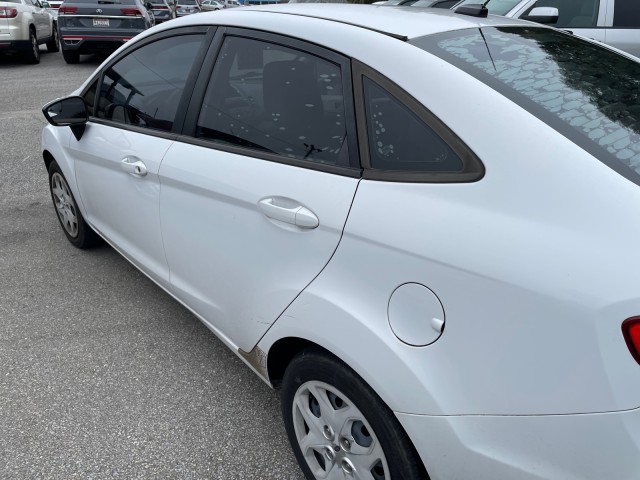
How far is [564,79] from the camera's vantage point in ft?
6.50

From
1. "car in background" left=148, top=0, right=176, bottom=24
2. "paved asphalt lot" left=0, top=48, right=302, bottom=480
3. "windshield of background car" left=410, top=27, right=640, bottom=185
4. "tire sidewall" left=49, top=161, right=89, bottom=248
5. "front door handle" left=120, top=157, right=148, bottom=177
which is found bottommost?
"paved asphalt lot" left=0, top=48, right=302, bottom=480

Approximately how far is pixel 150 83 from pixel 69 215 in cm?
152

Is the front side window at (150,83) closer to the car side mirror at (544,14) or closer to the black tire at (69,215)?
the black tire at (69,215)

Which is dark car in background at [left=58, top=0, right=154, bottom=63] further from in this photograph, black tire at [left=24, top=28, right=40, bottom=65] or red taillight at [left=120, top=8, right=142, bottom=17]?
black tire at [left=24, top=28, right=40, bottom=65]

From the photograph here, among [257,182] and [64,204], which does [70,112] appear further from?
[257,182]

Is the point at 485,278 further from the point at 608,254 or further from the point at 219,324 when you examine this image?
the point at 219,324

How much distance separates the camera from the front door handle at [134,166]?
9.23 ft

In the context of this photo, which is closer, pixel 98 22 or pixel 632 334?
pixel 632 334

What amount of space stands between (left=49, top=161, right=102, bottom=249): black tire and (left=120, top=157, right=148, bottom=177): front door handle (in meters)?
1.11

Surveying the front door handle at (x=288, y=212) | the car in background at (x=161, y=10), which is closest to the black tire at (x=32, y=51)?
the car in background at (x=161, y=10)

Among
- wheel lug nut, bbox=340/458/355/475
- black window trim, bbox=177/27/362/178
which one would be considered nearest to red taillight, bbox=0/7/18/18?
black window trim, bbox=177/27/362/178

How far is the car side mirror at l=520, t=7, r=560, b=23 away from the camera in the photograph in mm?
6133

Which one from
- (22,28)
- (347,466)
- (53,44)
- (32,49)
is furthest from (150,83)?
(53,44)

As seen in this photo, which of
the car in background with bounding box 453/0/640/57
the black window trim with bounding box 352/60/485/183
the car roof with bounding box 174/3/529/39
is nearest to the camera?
the black window trim with bounding box 352/60/485/183
